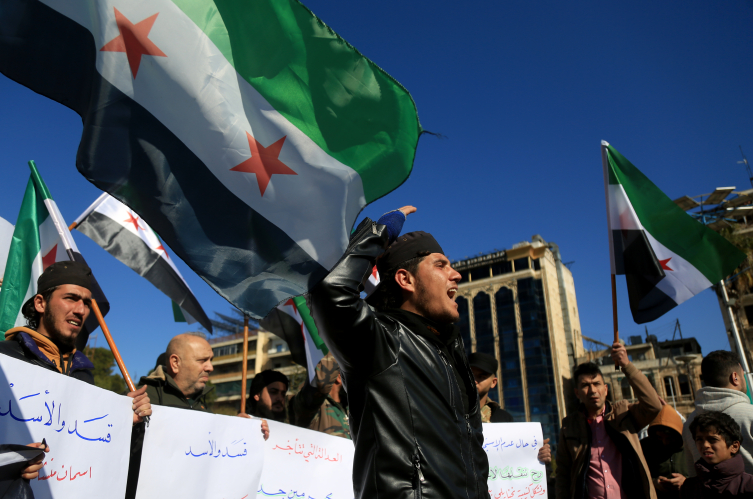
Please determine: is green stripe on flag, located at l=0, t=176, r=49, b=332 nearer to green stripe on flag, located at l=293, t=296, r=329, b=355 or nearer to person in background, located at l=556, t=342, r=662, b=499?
green stripe on flag, located at l=293, t=296, r=329, b=355

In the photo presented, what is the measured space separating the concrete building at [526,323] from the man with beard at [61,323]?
66.5m

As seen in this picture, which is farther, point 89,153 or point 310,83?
point 310,83

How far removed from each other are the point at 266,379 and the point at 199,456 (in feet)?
6.12

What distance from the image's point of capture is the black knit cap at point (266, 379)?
15.6ft

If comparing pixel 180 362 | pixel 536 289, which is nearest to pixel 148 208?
pixel 180 362

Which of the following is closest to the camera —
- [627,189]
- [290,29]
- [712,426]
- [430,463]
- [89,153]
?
[430,463]

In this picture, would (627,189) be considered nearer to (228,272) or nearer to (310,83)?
(310,83)

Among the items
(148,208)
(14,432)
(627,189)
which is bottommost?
(14,432)

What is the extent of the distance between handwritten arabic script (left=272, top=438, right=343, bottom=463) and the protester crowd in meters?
0.22

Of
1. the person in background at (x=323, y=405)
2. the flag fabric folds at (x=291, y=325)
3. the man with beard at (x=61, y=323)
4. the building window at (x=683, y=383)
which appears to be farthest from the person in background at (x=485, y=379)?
the building window at (x=683, y=383)

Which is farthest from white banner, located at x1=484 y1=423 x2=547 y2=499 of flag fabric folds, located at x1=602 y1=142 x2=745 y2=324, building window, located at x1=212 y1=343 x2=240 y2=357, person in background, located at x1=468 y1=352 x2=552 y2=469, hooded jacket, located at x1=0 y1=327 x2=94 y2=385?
building window, located at x1=212 y1=343 x2=240 y2=357

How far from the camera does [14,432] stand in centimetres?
202

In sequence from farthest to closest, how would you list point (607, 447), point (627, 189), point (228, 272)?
point (627, 189) < point (607, 447) < point (228, 272)

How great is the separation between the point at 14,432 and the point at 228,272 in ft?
3.35
